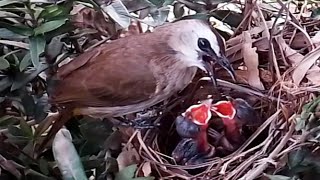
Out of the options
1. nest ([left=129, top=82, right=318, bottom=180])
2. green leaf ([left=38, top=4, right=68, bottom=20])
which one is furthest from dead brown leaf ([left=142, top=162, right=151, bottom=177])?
green leaf ([left=38, top=4, right=68, bottom=20])

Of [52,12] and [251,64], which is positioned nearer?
[52,12]

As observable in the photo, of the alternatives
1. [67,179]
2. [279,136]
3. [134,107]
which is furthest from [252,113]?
[67,179]

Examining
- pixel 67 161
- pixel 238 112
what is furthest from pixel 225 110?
pixel 67 161

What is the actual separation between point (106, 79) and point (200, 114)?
0.46 feet

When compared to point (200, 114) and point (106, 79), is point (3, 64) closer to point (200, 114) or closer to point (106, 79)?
point (106, 79)

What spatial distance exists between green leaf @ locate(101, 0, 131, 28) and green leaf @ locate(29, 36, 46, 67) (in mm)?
104

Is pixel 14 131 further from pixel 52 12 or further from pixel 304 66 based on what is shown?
pixel 304 66

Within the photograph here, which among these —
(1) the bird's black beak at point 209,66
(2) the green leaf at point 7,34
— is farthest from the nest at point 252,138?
(2) the green leaf at point 7,34

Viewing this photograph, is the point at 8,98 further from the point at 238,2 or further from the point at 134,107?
the point at 238,2

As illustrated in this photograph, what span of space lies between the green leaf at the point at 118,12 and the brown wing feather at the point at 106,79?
0.04 m

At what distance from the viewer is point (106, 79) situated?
89 centimetres

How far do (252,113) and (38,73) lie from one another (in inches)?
11.7

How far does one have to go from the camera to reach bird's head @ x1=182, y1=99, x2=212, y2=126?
0.94 meters

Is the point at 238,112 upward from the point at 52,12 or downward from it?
downward
